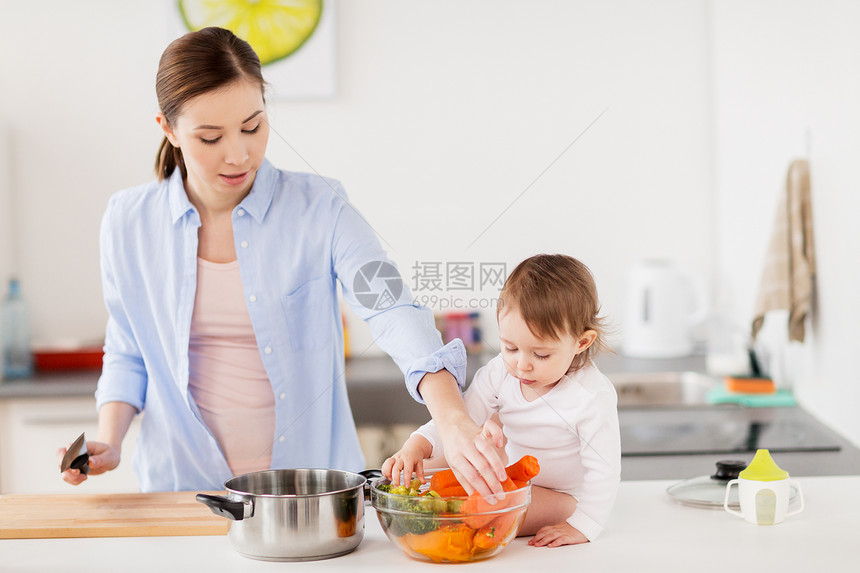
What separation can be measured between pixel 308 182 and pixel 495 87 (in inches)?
19.0

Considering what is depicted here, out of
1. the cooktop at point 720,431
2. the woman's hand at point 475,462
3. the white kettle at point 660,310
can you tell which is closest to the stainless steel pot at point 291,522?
the woman's hand at point 475,462

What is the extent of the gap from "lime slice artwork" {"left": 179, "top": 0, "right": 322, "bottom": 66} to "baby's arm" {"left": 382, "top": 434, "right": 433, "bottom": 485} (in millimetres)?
1015

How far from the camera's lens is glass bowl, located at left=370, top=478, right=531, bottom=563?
844mm

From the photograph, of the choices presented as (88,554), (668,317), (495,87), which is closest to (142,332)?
(88,554)

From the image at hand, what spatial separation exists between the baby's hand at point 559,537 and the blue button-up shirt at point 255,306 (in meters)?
0.41

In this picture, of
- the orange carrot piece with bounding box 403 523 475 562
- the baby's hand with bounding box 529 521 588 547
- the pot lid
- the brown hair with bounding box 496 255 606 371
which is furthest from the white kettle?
the orange carrot piece with bounding box 403 523 475 562

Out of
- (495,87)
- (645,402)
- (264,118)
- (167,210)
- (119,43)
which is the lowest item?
(645,402)

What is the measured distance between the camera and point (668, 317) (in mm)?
2297

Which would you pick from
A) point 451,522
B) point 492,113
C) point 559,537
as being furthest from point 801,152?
point 451,522

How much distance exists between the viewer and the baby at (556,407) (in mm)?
938

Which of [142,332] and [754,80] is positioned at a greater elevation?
[754,80]

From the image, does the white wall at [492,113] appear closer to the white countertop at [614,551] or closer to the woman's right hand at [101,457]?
the white countertop at [614,551]

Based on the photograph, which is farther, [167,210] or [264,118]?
[167,210]

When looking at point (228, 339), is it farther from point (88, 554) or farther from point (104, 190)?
point (104, 190)
